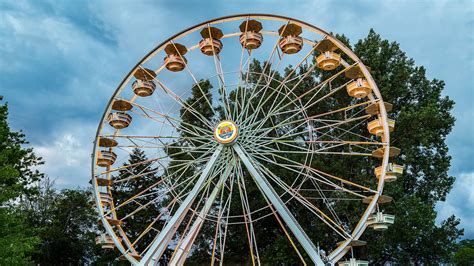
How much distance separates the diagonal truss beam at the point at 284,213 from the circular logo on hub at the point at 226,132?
0.42 meters

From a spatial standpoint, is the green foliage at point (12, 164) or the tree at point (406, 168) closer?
the green foliage at point (12, 164)

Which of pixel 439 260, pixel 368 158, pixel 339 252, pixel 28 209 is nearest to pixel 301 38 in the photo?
pixel 339 252

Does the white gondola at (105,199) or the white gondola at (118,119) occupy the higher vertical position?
the white gondola at (118,119)

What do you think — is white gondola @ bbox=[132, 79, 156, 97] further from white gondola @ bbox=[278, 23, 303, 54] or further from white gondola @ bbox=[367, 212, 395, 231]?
white gondola @ bbox=[367, 212, 395, 231]

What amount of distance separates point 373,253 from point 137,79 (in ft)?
49.0

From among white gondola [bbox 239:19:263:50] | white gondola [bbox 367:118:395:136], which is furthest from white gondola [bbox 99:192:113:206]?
white gondola [bbox 367:118:395:136]

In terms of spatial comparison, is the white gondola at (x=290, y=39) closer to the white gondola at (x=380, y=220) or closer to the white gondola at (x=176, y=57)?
the white gondola at (x=176, y=57)

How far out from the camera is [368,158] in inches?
1002

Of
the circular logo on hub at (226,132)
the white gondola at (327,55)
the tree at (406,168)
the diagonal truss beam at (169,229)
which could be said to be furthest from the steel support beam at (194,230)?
the tree at (406,168)

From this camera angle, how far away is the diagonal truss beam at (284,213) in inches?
567

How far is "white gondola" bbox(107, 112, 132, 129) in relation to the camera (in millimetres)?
17906

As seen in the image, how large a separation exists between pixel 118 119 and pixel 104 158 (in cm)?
163

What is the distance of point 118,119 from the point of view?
17.9m

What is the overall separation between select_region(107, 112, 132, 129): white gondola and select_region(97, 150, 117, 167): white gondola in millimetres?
1084
